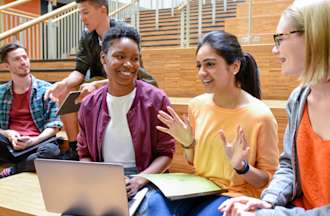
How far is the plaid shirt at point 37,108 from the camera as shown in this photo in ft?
7.30

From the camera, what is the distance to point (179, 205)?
43.1 inches

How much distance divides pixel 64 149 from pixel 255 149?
1368mm

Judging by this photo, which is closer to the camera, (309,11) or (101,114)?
(309,11)

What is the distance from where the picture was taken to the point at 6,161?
7.16 feet

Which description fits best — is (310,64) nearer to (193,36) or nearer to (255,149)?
(255,149)

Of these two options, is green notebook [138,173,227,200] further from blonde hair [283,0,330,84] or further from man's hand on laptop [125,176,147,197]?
blonde hair [283,0,330,84]

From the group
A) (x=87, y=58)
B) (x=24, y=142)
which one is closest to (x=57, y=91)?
(x=87, y=58)

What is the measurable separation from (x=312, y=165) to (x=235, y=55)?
1.59 ft

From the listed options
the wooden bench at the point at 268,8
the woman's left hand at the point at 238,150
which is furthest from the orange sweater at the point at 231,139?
the wooden bench at the point at 268,8

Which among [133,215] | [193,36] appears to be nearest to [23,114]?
[133,215]

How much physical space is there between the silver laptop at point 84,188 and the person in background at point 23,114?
110 centimetres

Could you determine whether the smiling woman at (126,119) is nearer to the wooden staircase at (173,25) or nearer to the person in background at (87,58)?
the person in background at (87,58)

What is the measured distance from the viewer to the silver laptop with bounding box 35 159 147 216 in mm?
954

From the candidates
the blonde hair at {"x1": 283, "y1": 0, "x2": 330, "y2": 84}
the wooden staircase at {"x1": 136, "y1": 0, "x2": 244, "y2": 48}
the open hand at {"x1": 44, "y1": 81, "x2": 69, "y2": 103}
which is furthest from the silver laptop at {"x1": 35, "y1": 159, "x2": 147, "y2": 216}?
the wooden staircase at {"x1": 136, "y1": 0, "x2": 244, "y2": 48}
